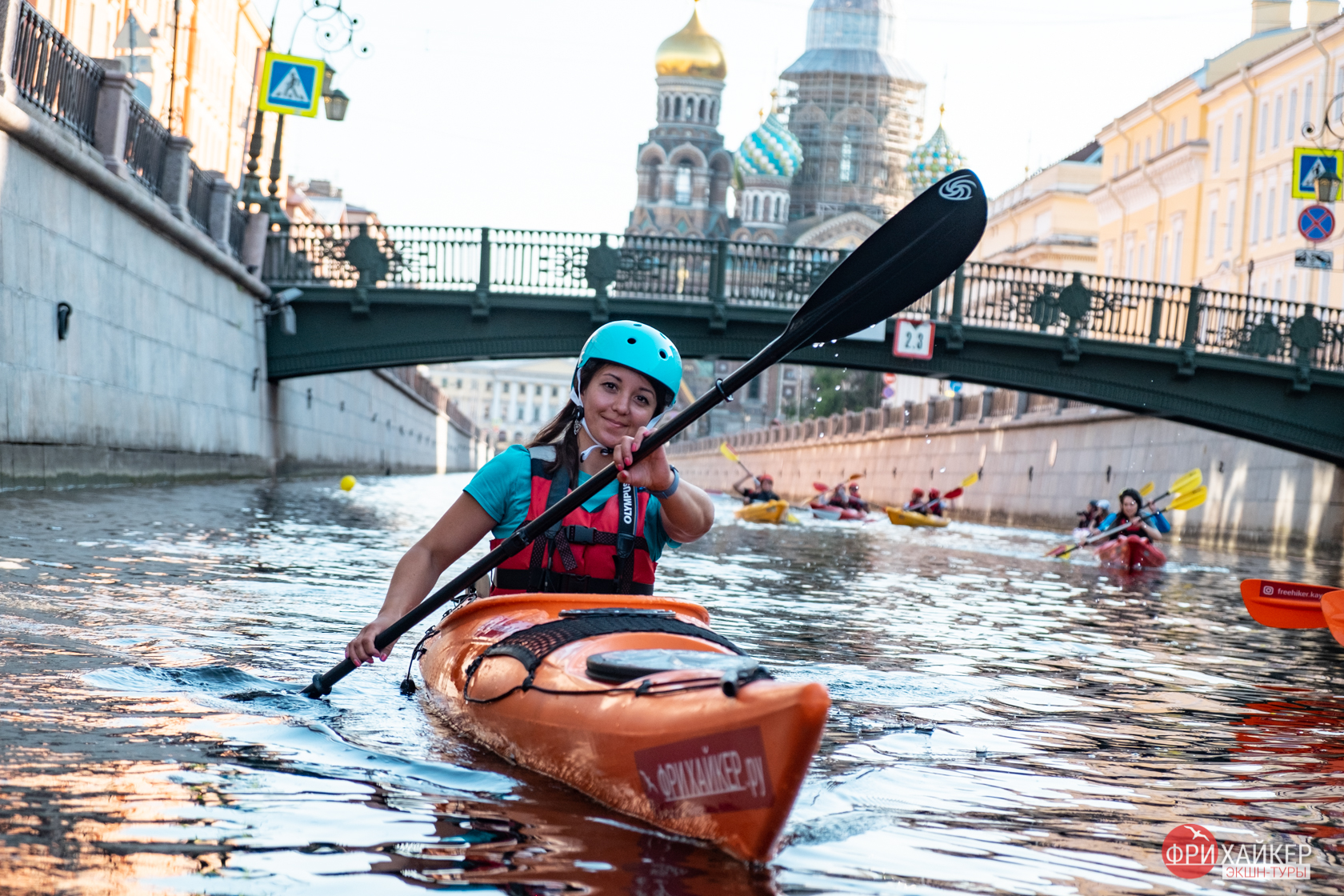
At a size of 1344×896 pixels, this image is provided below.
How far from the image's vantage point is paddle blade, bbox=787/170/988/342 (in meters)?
5.42

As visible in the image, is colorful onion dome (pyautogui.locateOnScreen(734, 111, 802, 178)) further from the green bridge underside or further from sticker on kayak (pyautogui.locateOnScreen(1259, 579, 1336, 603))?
sticker on kayak (pyautogui.locateOnScreen(1259, 579, 1336, 603))

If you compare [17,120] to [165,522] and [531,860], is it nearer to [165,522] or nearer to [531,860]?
[165,522]

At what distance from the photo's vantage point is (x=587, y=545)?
546 cm

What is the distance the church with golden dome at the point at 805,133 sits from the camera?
126312 millimetres

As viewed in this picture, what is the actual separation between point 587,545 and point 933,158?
385ft

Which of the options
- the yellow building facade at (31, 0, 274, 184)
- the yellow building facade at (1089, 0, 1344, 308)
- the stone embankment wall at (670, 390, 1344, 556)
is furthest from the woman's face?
the yellow building facade at (1089, 0, 1344, 308)

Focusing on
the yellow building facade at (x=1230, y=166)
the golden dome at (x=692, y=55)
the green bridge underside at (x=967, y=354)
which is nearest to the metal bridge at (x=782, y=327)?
the green bridge underside at (x=967, y=354)

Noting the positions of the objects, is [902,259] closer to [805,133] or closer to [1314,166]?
[1314,166]

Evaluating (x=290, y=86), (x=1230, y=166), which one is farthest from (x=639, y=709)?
(x=1230, y=166)

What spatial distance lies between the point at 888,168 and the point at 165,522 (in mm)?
117953

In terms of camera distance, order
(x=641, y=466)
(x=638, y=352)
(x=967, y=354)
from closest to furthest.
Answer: (x=641, y=466)
(x=638, y=352)
(x=967, y=354)

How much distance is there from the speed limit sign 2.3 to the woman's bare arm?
20980mm

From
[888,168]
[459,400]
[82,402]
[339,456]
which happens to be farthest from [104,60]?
[459,400]

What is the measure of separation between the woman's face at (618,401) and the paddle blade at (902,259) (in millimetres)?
571
